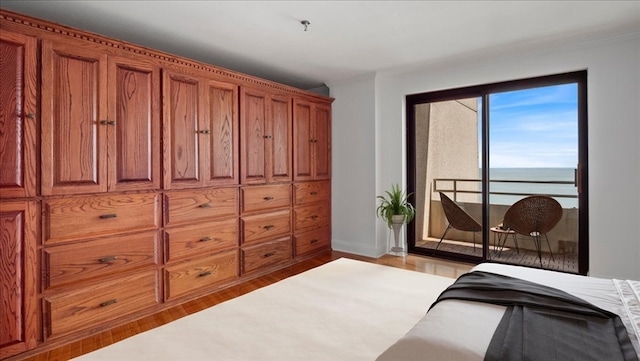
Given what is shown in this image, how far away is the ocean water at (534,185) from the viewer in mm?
4367

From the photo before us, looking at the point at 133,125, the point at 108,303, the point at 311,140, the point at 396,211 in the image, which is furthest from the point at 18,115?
the point at 396,211

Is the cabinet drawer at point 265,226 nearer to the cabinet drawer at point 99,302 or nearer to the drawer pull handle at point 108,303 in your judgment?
the cabinet drawer at point 99,302

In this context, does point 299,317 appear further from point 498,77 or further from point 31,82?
point 498,77

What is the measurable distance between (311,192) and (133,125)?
2337 mm

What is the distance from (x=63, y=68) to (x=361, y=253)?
12.1 ft

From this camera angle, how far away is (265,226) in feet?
12.6

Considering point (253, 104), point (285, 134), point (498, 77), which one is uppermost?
point (498, 77)

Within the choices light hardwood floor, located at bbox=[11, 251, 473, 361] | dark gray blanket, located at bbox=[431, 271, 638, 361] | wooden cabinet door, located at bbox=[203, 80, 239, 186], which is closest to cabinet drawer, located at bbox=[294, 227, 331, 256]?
light hardwood floor, located at bbox=[11, 251, 473, 361]

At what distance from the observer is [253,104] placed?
371 cm

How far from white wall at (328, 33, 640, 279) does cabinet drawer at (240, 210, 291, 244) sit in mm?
1036

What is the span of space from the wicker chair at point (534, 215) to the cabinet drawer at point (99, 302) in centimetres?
392

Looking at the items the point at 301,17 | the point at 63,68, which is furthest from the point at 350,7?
the point at 63,68

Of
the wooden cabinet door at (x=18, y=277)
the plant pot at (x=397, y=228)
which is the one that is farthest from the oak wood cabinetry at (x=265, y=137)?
the wooden cabinet door at (x=18, y=277)

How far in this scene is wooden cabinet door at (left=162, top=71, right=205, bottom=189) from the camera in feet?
9.61
